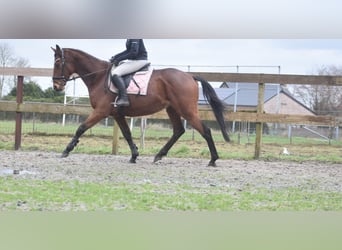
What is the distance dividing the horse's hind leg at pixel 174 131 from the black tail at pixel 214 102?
0.20 meters

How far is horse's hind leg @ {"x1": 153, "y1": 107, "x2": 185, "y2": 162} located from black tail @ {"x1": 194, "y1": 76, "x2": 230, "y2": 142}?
200 millimetres

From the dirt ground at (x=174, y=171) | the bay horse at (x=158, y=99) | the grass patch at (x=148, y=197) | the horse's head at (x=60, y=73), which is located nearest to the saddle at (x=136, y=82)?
the bay horse at (x=158, y=99)

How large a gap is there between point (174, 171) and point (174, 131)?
0.46 metres

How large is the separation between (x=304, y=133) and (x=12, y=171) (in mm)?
1840

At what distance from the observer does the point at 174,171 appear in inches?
70.7

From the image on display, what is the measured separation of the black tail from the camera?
6.71 ft

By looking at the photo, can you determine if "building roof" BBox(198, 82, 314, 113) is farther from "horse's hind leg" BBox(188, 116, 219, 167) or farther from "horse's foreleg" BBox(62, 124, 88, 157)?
"horse's foreleg" BBox(62, 124, 88, 157)

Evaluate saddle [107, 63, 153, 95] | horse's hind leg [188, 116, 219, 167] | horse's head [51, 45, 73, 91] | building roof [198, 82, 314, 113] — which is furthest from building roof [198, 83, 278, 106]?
horse's head [51, 45, 73, 91]

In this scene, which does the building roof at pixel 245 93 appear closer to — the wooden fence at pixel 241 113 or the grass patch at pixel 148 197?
the wooden fence at pixel 241 113

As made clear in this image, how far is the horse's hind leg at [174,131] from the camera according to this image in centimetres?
217

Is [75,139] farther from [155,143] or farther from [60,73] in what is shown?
[155,143]

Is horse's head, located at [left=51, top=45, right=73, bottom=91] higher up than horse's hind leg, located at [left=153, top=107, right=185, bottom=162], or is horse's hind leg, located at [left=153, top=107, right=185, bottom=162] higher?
horse's head, located at [left=51, top=45, right=73, bottom=91]

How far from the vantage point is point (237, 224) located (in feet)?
2.76

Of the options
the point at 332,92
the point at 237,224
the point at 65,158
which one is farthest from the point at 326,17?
the point at 65,158
